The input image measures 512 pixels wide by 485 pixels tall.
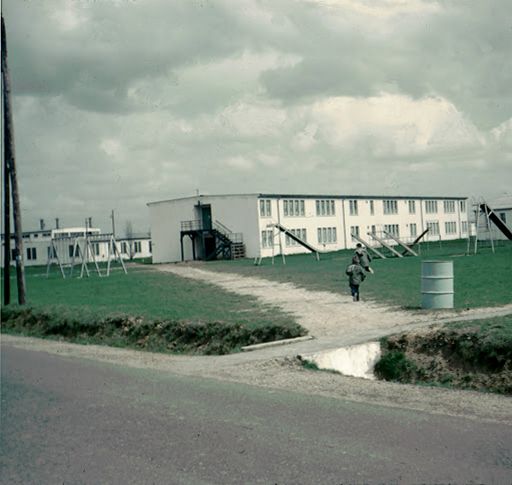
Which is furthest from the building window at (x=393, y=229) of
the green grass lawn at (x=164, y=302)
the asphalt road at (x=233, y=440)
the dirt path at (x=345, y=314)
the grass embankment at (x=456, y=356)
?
the asphalt road at (x=233, y=440)

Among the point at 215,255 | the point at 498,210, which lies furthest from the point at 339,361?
the point at 498,210

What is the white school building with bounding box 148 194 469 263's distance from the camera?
61.3m

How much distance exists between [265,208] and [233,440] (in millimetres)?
54790

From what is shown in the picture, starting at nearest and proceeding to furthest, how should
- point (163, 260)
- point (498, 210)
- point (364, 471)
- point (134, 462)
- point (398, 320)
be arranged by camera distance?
point (364, 471)
point (134, 462)
point (398, 320)
point (163, 260)
point (498, 210)

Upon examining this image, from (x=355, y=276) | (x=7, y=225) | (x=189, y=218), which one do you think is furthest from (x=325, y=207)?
(x=355, y=276)

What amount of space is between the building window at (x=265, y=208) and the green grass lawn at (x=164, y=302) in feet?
83.4

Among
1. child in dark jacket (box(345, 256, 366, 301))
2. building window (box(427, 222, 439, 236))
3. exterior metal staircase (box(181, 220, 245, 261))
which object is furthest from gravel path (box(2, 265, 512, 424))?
building window (box(427, 222, 439, 236))

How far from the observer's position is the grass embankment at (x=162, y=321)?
15594 millimetres

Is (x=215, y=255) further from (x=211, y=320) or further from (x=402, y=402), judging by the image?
(x=402, y=402)

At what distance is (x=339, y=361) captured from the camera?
1230 centimetres

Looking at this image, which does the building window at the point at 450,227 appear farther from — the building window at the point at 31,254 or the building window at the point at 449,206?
the building window at the point at 31,254

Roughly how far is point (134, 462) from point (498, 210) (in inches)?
3177

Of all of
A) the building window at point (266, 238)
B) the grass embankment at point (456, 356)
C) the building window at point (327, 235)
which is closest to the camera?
the grass embankment at point (456, 356)

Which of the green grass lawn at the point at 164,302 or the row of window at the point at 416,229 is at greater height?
the row of window at the point at 416,229
